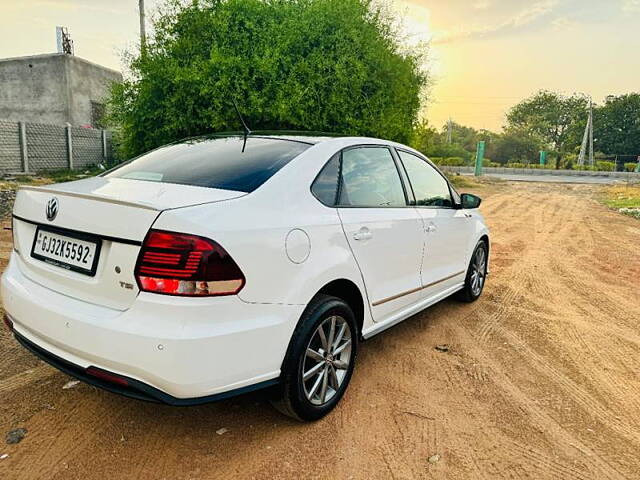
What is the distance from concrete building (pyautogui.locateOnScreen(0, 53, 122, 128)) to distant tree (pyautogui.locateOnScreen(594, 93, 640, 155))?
5824cm

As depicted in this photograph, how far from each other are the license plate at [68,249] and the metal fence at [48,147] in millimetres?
14506

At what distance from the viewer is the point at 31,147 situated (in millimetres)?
15094

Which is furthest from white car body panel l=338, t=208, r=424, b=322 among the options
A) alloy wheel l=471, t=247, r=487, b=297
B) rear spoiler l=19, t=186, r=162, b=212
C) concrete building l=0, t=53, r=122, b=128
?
concrete building l=0, t=53, r=122, b=128

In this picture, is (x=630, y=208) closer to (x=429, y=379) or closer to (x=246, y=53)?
(x=246, y=53)

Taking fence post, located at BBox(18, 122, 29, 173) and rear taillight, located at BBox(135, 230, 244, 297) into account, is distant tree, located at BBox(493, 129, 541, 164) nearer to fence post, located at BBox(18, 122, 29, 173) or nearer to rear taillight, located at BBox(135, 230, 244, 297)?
fence post, located at BBox(18, 122, 29, 173)

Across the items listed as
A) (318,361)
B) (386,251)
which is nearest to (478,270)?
(386,251)

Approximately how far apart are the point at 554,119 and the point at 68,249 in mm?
65497

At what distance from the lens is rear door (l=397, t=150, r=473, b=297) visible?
3.74 m

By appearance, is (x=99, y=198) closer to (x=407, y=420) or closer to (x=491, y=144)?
(x=407, y=420)

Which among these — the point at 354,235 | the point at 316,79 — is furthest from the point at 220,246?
the point at 316,79

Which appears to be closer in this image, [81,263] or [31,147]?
[81,263]

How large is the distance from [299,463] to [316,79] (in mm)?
8434

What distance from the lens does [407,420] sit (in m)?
2.75

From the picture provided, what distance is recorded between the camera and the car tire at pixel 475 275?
4785 millimetres
